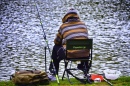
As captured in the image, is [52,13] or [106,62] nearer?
[106,62]

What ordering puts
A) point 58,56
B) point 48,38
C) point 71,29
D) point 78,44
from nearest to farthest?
point 78,44
point 71,29
point 58,56
point 48,38

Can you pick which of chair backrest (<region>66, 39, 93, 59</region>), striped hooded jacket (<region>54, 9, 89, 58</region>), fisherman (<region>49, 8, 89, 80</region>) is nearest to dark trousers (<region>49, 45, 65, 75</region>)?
fisherman (<region>49, 8, 89, 80</region>)

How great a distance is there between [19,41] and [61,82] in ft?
28.6

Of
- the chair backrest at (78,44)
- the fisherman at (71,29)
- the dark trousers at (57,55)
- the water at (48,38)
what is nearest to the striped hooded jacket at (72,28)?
the fisherman at (71,29)

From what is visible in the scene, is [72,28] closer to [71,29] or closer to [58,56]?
[71,29]

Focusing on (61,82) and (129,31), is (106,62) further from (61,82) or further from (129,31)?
(129,31)

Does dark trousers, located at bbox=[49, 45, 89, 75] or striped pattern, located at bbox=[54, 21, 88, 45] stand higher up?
striped pattern, located at bbox=[54, 21, 88, 45]

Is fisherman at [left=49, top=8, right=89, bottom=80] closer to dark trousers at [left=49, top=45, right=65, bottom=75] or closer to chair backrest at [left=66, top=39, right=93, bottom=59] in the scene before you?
dark trousers at [left=49, top=45, right=65, bottom=75]

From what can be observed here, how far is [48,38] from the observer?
710 inches

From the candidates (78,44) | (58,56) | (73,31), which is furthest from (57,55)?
(78,44)

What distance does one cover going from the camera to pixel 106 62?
14.0 metres

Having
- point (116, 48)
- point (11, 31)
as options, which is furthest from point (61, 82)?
point (11, 31)

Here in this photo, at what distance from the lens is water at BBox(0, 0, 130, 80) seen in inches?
536

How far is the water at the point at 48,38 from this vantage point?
536 inches
